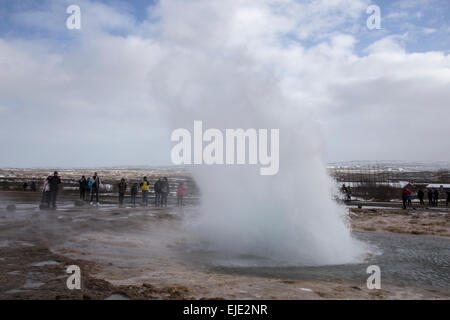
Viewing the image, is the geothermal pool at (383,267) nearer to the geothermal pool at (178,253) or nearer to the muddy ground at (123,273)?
the geothermal pool at (178,253)

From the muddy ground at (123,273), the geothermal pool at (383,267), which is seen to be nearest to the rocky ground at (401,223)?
the geothermal pool at (383,267)

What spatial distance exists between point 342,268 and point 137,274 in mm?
4601

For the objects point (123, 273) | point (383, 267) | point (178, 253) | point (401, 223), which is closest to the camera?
point (123, 273)

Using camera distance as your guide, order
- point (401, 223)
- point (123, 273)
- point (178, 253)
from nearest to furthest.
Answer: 1. point (123, 273)
2. point (178, 253)
3. point (401, 223)

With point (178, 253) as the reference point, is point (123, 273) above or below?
above

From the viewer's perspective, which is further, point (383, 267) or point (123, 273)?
point (383, 267)

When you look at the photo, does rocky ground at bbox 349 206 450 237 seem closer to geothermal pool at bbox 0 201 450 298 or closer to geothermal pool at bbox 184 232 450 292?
geothermal pool at bbox 0 201 450 298

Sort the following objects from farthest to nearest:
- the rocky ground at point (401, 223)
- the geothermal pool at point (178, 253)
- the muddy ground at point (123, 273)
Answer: the rocky ground at point (401, 223) < the geothermal pool at point (178, 253) < the muddy ground at point (123, 273)

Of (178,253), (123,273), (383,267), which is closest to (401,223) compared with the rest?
(383,267)

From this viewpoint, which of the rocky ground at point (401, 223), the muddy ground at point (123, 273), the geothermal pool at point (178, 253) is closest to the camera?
the muddy ground at point (123, 273)

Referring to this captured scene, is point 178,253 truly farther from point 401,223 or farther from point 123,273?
point 401,223
